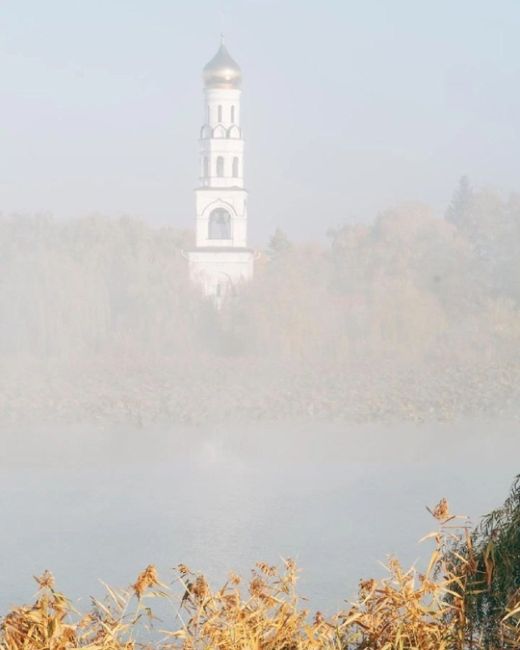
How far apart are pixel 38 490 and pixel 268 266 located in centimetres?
1409

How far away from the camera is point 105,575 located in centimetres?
919

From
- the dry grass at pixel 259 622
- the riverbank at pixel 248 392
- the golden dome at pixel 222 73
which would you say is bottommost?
the dry grass at pixel 259 622

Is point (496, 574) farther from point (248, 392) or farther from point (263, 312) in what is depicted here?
point (263, 312)

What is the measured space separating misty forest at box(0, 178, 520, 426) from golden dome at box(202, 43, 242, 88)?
119 inches

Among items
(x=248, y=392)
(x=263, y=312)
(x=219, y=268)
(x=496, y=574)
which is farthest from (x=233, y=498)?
(x=219, y=268)

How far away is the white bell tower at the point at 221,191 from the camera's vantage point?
25531mm

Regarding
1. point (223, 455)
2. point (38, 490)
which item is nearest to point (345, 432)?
point (223, 455)

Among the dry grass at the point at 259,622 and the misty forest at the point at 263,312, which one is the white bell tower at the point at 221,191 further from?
the dry grass at the point at 259,622

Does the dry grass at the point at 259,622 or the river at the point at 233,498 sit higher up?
the river at the point at 233,498

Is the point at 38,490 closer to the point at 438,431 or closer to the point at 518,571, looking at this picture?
the point at 438,431

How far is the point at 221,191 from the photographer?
25500 mm

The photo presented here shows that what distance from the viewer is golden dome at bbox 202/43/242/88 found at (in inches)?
1019

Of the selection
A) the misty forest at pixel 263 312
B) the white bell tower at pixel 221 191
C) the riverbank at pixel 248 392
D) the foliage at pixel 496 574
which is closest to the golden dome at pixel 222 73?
the white bell tower at pixel 221 191

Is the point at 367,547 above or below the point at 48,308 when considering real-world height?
below
